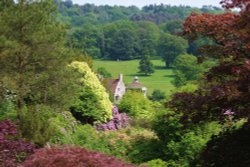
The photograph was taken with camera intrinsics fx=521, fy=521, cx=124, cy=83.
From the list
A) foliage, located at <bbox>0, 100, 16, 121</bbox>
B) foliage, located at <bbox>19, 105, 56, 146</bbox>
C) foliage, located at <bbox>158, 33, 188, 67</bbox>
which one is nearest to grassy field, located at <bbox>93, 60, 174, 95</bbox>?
foliage, located at <bbox>158, 33, 188, 67</bbox>

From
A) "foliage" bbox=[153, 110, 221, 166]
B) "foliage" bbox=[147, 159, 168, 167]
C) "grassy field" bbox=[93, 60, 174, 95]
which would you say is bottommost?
"grassy field" bbox=[93, 60, 174, 95]

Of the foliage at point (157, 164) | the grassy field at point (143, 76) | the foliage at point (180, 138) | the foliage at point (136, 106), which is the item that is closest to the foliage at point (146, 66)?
the grassy field at point (143, 76)

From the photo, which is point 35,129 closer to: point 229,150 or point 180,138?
point 180,138

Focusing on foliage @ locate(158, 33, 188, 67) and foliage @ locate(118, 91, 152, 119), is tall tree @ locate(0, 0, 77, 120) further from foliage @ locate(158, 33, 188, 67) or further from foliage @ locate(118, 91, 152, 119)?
foliage @ locate(158, 33, 188, 67)

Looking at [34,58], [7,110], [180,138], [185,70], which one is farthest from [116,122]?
[185,70]

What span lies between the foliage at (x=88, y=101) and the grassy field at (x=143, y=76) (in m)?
59.0

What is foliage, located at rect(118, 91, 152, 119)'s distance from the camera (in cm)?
2441

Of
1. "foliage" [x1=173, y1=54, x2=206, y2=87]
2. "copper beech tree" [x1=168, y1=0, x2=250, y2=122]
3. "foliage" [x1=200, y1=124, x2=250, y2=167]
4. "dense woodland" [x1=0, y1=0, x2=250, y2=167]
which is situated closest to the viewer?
"copper beech tree" [x1=168, y1=0, x2=250, y2=122]

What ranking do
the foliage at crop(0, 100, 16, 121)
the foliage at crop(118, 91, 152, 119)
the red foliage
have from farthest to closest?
1. the foliage at crop(118, 91, 152, 119)
2. the foliage at crop(0, 100, 16, 121)
3. the red foliage

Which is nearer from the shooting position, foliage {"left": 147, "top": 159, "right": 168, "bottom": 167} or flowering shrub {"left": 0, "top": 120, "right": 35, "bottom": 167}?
flowering shrub {"left": 0, "top": 120, "right": 35, "bottom": 167}

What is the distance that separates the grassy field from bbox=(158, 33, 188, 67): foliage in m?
2.15

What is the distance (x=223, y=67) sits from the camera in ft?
30.1

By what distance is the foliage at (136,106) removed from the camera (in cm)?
2441

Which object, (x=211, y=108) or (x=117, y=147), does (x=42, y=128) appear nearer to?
(x=117, y=147)
